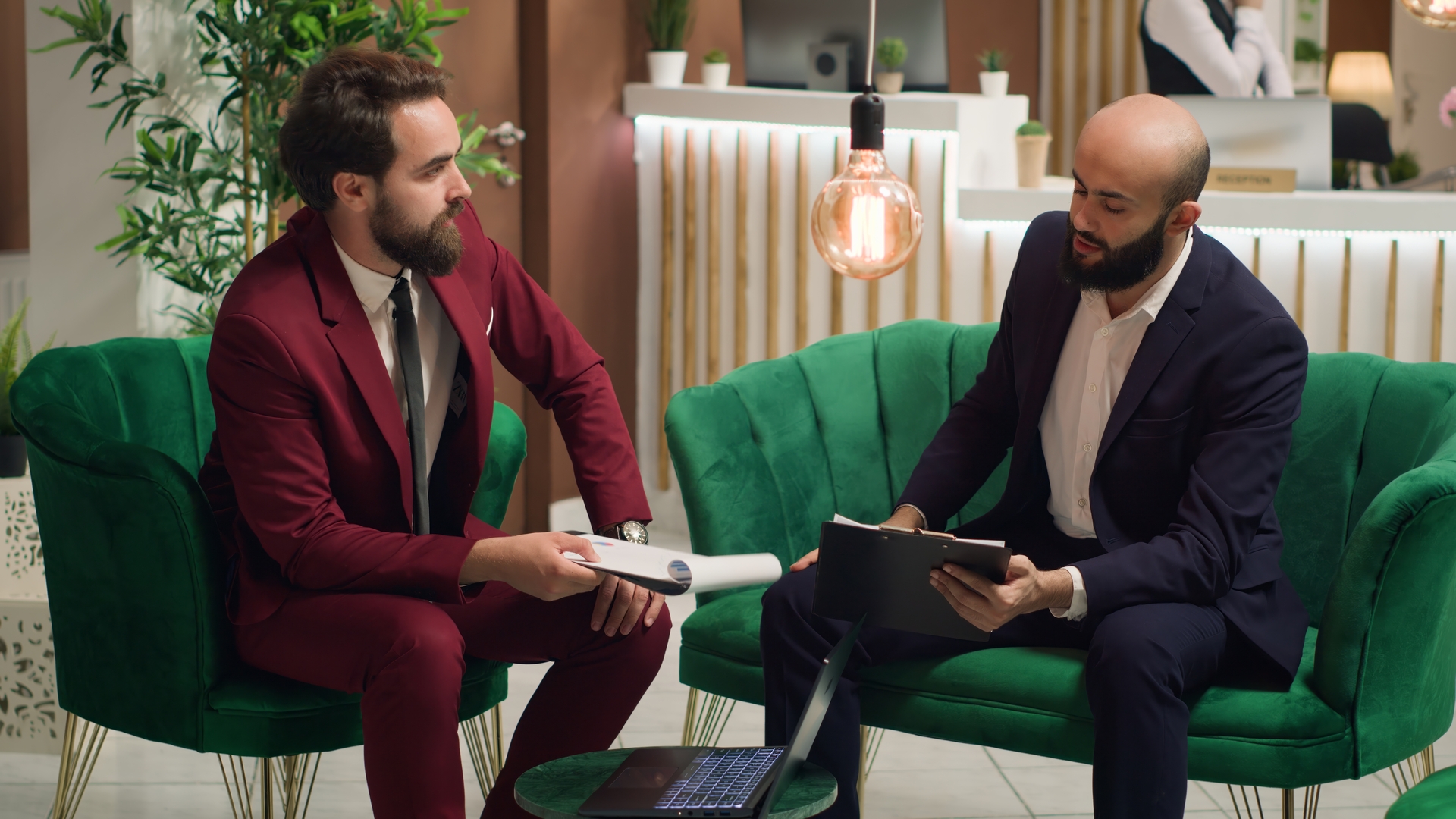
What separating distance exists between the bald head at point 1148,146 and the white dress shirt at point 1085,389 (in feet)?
0.47

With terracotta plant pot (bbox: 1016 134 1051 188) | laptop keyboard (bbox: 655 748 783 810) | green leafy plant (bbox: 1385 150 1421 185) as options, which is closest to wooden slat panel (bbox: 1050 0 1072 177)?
green leafy plant (bbox: 1385 150 1421 185)

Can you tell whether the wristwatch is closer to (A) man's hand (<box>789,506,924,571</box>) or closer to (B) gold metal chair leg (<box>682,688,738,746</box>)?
(A) man's hand (<box>789,506,924,571</box>)

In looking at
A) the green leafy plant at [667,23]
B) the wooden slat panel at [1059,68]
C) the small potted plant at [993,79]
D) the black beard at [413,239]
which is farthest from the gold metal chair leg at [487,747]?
the wooden slat panel at [1059,68]

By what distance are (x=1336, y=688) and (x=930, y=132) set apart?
257cm

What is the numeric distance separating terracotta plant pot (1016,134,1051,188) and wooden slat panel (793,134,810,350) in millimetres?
735

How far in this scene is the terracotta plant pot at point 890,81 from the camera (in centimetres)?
440

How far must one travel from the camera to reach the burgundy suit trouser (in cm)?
196

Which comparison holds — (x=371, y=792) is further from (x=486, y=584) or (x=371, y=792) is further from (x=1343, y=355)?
(x=1343, y=355)

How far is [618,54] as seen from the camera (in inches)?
195

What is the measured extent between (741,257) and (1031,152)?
1.12 meters

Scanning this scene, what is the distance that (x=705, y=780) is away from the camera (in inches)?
70.9

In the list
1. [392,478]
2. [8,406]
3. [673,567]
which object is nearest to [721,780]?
[673,567]

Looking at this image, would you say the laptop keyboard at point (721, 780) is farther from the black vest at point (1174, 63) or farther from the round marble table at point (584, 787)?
the black vest at point (1174, 63)

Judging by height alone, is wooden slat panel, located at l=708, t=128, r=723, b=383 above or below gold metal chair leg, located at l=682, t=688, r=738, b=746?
above
